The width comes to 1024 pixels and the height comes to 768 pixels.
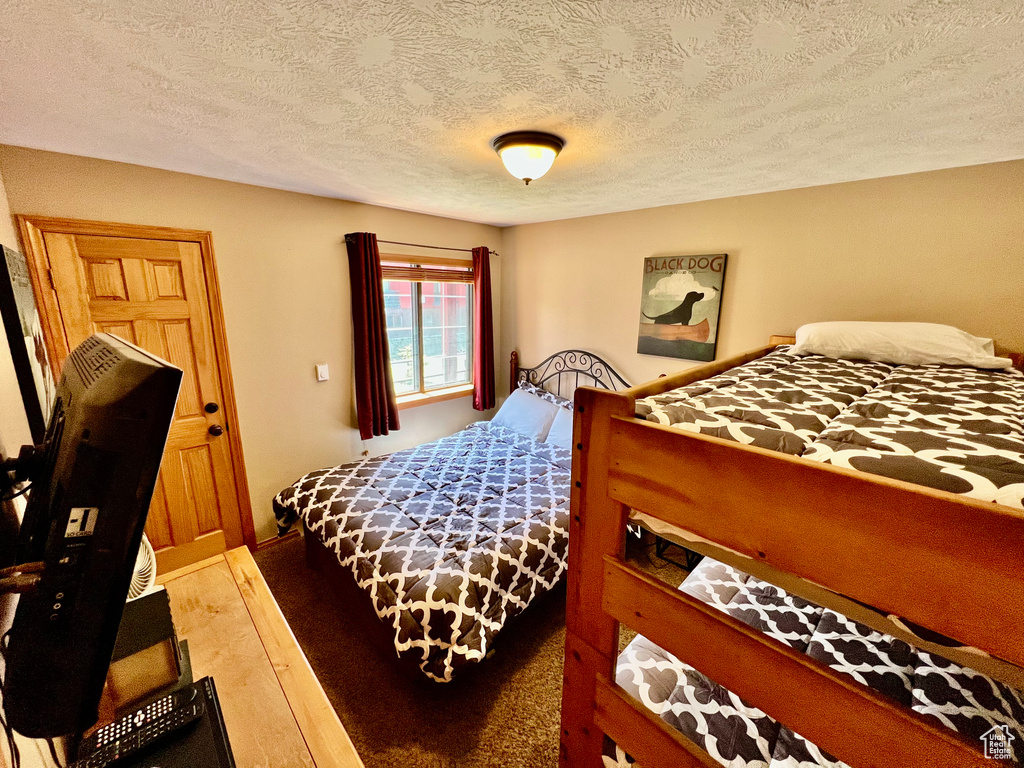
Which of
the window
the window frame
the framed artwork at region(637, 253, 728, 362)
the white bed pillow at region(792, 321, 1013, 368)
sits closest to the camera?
the white bed pillow at region(792, 321, 1013, 368)

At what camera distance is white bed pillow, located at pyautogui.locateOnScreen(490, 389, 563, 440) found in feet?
10.8

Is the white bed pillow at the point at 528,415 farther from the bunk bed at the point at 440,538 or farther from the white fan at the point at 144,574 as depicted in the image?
the white fan at the point at 144,574

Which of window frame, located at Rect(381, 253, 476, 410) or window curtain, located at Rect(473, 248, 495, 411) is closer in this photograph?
window frame, located at Rect(381, 253, 476, 410)

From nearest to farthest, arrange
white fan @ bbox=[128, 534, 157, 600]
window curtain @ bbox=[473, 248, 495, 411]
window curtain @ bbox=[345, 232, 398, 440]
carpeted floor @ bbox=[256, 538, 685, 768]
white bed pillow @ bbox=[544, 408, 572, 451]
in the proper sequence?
white fan @ bbox=[128, 534, 157, 600] → carpeted floor @ bbox=[256, 538, 685, 768] → window curtain @ bbox=[345, 232, 398, 440] → white bed pillow @ bbox=[544, 408, 572, 451] → window curtain @ bbox=[473, 248, 495, 411]

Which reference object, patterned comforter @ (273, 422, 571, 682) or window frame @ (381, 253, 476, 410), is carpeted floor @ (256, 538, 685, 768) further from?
window frame @ (381, 253, 476, 410)

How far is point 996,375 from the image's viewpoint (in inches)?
60.8

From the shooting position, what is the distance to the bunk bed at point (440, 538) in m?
1.65

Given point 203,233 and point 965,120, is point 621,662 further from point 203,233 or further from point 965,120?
point 203,233

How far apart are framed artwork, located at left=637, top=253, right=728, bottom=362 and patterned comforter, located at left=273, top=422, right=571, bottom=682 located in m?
1.19

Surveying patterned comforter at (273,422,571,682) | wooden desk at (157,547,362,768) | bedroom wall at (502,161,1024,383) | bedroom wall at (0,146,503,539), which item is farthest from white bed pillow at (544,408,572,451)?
wooden desk at (157,547,362,768)

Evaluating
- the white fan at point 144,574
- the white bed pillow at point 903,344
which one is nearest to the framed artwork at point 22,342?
the white fan at point 144,574

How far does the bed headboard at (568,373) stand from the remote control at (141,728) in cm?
278

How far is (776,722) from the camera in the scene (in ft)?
4.08

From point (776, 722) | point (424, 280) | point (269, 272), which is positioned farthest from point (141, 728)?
point (424, 280)
